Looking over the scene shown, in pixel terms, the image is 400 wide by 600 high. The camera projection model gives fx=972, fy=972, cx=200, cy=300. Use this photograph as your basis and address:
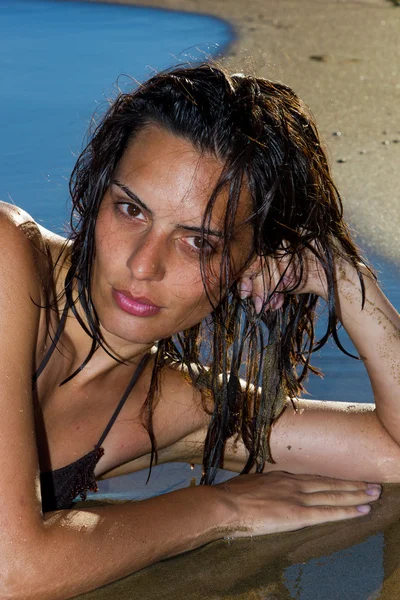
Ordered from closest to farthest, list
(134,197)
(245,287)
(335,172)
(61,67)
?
(134,197) < (245,287) < (335,172) < (61,67)

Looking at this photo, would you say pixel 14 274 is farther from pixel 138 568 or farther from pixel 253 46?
pixel 253 46

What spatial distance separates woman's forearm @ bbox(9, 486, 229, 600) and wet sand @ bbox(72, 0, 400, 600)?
0.10 m

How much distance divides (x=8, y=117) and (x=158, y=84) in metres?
3.53

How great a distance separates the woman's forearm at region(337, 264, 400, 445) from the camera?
92.0 inches

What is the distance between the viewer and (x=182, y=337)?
2.60 meters

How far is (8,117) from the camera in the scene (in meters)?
5.41

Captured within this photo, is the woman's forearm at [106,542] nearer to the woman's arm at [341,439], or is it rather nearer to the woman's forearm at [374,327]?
the woman's arm at [341,439]

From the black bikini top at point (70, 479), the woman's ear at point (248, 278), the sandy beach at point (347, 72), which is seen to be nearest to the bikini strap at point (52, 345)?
the black bikini top at point (70, 479)

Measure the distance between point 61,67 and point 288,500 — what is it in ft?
15.0

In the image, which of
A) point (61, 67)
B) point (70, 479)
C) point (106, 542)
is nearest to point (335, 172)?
point (61, 67)

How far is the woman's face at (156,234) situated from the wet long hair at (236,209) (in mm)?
22

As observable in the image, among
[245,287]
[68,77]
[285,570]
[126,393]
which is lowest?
[285,570]

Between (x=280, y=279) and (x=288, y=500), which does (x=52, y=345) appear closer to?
(x=280, y=279)

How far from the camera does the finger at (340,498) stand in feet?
7.88
